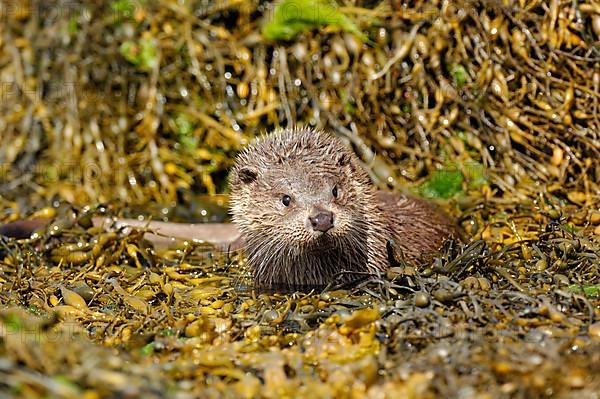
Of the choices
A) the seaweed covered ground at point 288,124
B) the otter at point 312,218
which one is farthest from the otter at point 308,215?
the seaweed covered ground at point 288,124

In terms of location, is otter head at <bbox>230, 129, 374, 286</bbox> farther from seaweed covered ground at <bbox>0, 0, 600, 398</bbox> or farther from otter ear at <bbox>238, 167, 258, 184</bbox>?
seaweed covered ground at <bbox>0, 0, 600, 398</bbox>

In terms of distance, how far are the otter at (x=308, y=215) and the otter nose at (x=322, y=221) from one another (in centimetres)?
4

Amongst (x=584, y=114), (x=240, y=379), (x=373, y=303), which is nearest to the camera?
(x=240, y=379)

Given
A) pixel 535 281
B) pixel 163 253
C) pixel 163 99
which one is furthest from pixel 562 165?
pixel 163 99

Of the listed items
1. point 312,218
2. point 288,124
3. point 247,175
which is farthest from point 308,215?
point 288,124

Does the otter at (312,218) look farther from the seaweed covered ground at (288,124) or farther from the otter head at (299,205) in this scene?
the seaweed covered ground at (288,124)

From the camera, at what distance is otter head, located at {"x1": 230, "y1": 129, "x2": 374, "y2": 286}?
318 centimetres

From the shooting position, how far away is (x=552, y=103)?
14.5ft

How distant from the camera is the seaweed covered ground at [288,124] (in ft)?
7.52

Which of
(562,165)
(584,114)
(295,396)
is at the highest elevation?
(584,114)

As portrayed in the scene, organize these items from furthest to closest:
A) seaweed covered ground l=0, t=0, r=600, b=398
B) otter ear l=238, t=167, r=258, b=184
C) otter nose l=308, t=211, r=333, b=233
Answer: otter ear l=238, t=167, r=258, b=184 < otter nose l=308, t=211, r=333, b=233 < seaweed covered ground l=0, t=0, r=600, b=398

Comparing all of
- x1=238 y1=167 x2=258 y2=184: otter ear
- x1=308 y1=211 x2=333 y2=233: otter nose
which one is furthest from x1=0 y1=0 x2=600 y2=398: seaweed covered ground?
x1=238 y1=167 x2=258 y2=184: otter ear

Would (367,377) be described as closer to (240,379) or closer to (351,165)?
(240,379)

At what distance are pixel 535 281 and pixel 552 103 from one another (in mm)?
1611
